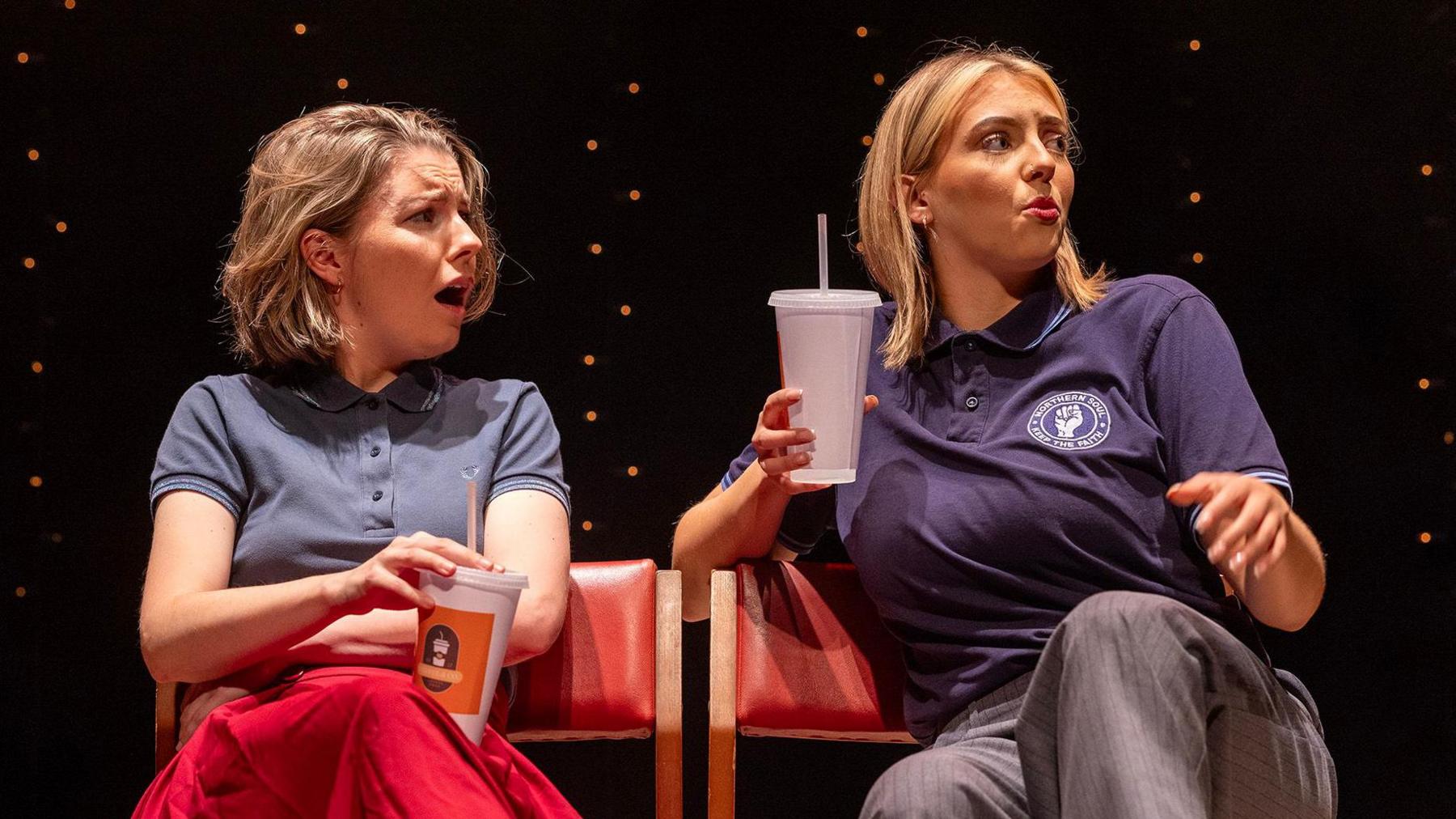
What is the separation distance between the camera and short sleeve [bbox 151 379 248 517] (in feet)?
5.90

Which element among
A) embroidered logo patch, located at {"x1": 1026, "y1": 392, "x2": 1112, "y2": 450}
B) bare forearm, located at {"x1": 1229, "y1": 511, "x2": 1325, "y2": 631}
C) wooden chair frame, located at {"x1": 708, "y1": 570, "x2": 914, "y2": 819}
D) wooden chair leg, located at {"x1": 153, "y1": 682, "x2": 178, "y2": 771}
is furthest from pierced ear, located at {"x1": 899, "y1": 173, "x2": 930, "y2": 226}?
wooden chair leg, located at {"x1": 153, "y1": 682, "x2": 178, "y2": 771}

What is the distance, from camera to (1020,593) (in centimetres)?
173

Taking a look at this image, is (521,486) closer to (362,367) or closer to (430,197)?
(362,367)

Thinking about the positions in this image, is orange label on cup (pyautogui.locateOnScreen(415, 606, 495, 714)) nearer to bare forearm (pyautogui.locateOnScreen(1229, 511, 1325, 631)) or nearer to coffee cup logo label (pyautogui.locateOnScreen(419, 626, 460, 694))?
coffee cup logo label (pyautogui.locateOnScreen(419, 626, 460, 694))

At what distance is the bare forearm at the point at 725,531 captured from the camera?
1.93m

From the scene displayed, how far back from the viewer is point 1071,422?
5.86ft

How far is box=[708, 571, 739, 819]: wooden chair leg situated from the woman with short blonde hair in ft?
0.79

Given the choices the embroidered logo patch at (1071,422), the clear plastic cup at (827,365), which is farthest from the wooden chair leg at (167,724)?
the embroidered logo patch at (1071,422)

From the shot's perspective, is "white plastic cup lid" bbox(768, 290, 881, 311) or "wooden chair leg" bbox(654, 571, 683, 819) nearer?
"white plastic cup lid" bbox(768, 290, 881, 311)

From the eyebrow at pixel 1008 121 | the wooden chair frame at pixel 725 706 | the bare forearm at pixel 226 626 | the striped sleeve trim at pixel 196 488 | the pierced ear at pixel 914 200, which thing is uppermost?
the eyebrow at pixel 1008 121

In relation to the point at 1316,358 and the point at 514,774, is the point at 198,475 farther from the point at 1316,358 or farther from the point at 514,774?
the point at 1316,358

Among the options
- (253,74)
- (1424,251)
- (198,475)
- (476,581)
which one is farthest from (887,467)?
(253,74)

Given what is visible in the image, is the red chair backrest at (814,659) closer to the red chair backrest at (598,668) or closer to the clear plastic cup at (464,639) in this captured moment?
the red chair backrest at (598,668)

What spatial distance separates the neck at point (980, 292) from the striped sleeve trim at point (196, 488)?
101 centimetres
